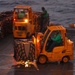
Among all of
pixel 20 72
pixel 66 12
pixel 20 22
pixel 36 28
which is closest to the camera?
pixel 20 72


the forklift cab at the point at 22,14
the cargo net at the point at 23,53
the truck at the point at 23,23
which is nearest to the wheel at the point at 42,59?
the cargo net at the point at 23,53

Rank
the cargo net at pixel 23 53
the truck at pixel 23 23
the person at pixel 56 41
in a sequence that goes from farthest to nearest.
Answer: the truck at pixel 23 23 → the person at pixel 56 41 → the cargo net at pixel 23 53

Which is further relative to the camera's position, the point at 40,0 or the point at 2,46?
the point at 40,0

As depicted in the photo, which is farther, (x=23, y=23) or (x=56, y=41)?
(x=23, y=23)

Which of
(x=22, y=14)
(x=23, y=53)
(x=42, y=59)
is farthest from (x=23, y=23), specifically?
(x=23, y=53)

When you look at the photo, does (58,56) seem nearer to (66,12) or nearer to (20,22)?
(20,22)

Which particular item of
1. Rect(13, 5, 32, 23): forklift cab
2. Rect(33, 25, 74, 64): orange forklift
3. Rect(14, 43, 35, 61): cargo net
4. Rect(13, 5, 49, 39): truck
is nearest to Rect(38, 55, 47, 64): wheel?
Rect(33, 25, 74, 64): orange forklift

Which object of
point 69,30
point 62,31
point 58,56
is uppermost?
point 62,31

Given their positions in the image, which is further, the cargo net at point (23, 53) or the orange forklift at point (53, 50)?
the orange forklift at point (53, 50)

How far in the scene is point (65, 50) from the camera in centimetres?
1991

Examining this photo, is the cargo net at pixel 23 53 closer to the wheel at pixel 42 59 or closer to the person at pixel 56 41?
the wheel at pixel 42 59

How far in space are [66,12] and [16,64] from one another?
43.9 m

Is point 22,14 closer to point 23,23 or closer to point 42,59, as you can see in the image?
point 23,23

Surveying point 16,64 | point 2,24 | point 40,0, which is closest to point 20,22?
point 2,24
